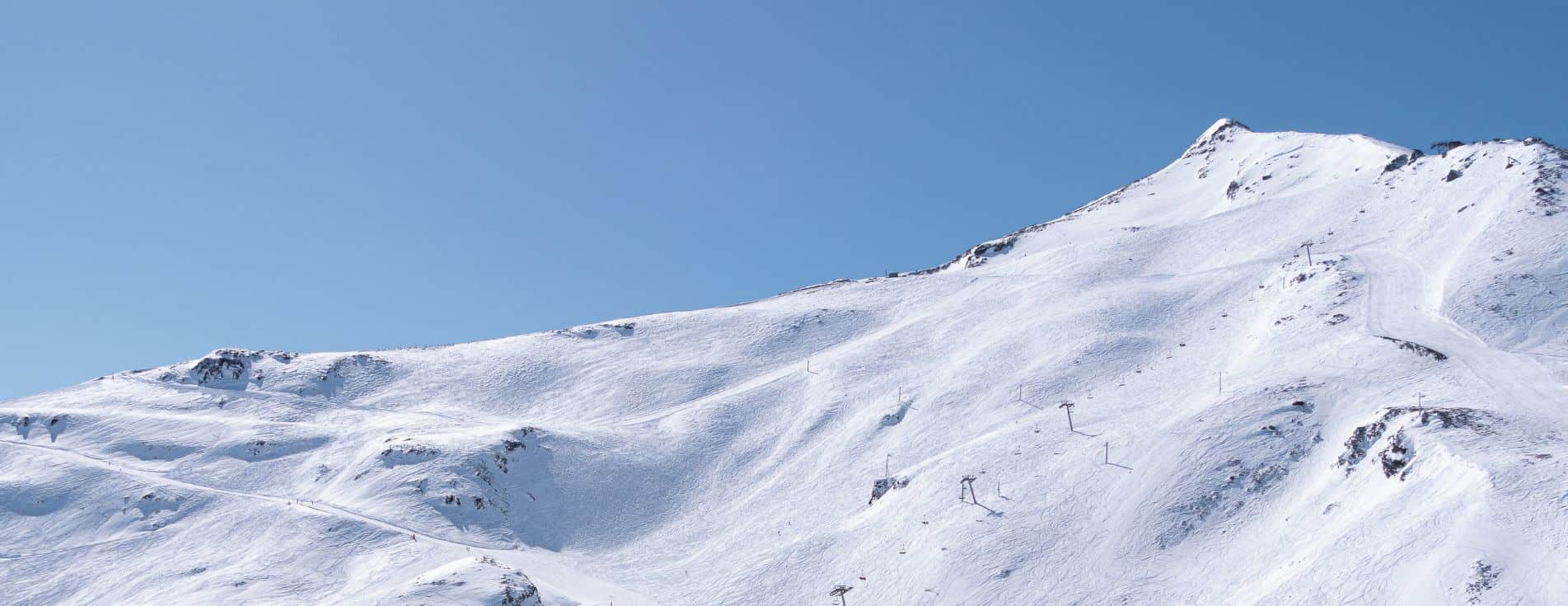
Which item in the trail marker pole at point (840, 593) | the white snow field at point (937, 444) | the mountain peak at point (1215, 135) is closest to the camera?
the white snow field at point (937, 444)

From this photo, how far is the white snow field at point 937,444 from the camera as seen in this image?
38.3 m

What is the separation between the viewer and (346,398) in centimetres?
7012

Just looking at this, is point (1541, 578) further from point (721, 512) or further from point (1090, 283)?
point (1090, 283)

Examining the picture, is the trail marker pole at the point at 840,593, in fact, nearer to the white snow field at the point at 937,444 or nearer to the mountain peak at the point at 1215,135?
the white snow field at the point at 937,444

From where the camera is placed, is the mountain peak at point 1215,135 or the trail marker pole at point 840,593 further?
the mountain peak at point 1215,135

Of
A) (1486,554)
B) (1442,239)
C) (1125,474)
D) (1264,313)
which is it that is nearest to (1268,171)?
(1442,239)

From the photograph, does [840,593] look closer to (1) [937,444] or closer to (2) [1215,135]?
(1) [937,444]

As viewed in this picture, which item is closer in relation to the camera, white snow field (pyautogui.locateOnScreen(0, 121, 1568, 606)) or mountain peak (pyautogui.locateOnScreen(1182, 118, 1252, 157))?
white snow field (pyautogui.locateOnScreen(0, 121, 1568, 606))

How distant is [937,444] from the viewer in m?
53.3

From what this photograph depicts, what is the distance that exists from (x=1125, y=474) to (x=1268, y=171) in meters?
68.2

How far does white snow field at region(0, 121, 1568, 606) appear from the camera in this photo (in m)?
38.3

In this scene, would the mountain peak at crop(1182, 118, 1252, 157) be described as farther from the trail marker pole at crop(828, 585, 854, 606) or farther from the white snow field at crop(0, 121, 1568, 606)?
the trail marker pole at crop(828, 585, 854, 606)

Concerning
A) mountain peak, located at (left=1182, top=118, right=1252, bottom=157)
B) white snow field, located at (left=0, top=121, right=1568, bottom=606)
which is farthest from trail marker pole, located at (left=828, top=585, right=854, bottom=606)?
mountain peak, located at (left=1182, top=118, right=1252, bottom=157)

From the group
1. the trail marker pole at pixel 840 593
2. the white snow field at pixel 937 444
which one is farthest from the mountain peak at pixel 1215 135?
the trail marker pole at pixel 840 593
